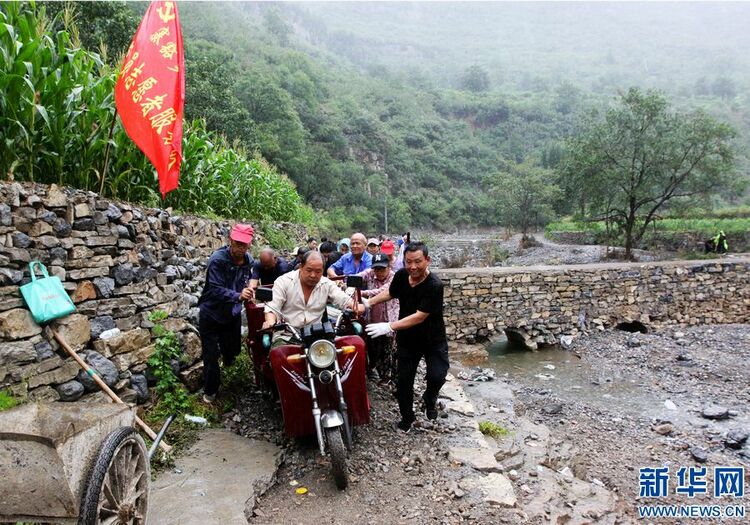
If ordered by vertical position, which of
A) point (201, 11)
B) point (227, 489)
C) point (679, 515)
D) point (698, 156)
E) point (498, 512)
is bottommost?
point (679, 515)

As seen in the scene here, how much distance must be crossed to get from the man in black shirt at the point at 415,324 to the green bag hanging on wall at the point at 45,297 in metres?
2.41

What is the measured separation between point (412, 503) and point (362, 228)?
3905 cm

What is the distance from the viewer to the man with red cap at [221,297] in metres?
4.28

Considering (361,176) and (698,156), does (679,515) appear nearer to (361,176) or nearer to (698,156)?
(698,156)

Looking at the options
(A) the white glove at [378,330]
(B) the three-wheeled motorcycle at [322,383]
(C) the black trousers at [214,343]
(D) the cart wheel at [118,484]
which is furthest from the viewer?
(C) the black trousers at [214,343]

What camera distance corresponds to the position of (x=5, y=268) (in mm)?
3191

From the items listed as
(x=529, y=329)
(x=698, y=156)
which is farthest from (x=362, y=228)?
(x=529, y=329)

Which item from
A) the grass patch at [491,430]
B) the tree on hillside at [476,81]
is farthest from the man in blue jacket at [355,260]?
the tree on hillside at [476,81]

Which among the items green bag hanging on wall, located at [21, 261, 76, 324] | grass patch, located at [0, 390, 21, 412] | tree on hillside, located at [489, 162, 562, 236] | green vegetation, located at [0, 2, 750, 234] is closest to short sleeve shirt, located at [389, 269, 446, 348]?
green bag hanging on wall, located at [21, 261, 76, 324]

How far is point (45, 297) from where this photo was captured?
332 centimetres

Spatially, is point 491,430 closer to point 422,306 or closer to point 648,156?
point 422,306

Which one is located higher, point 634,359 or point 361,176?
point 361,176

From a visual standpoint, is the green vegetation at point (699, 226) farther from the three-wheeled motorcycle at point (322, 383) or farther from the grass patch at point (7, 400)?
the grass patch at point (7, 400)

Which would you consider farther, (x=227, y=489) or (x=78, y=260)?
(x=78, y=260)
